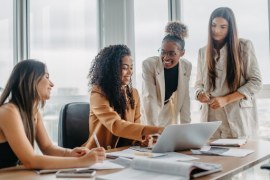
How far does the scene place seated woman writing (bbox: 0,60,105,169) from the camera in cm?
137

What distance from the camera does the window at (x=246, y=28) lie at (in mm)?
3031

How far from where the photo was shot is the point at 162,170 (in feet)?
4.05

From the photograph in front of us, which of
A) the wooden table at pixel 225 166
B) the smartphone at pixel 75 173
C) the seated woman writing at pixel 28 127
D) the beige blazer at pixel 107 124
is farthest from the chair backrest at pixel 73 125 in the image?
the smartphone at pixel 75 173

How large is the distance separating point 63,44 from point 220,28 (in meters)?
1.41

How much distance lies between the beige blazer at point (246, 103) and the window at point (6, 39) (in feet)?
5.04

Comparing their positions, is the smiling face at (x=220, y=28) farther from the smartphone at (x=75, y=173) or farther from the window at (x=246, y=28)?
the smartphone at (x=75, y=173)

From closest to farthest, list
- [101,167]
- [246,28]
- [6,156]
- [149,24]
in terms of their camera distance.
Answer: [101,167] → [6,156] → [246,28] → [149,24]

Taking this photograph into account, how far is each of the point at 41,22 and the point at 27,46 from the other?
0.26 metres

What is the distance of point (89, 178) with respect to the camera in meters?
1.22

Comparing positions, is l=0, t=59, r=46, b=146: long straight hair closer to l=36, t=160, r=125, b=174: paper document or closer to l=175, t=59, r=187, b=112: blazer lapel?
l=36, t=160, r=125, b=174: paper document

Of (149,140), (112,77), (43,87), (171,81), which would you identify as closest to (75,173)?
(43,87)

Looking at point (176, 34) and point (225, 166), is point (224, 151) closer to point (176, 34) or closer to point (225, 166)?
point (225, 166)

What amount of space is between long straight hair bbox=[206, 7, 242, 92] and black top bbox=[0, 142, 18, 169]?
60.6 inches

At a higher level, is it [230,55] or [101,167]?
[230,55]
